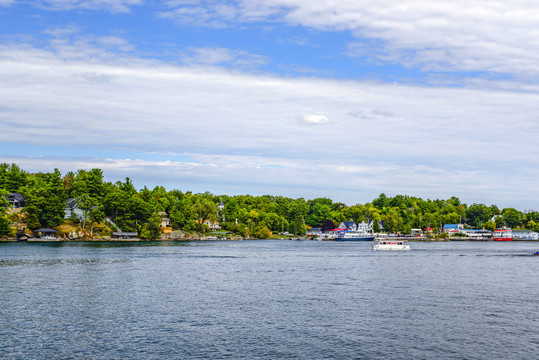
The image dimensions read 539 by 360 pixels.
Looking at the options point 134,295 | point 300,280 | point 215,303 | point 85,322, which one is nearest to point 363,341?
point 215,303

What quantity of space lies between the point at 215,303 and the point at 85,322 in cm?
1520

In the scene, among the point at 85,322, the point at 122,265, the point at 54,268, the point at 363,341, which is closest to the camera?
the point at 363,341

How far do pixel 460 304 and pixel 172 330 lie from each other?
1293 inches

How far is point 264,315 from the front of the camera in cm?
5050

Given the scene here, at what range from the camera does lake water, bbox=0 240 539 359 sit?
1505 inches

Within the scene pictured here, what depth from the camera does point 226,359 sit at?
35594mm

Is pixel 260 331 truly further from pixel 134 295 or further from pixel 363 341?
pixel 134 295

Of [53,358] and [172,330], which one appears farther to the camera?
[172,330]

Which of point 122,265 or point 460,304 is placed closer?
point 460,304

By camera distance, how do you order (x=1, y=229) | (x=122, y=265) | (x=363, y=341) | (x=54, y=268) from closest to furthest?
1. (x=363, y=341)
2. (x=54, y=268)
3. (x=122, y=265)
4. (x=1, y=229)

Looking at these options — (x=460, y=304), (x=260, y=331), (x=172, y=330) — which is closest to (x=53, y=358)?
(x=172, y=330)

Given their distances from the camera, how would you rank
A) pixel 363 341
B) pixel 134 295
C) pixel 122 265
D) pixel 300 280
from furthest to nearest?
pixel 122 265 → pixel 300 280 → pixel 134 295 → pixel 363 341

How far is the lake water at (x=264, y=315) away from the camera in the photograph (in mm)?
38219

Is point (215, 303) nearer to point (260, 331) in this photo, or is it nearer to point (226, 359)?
point (260, 331)
